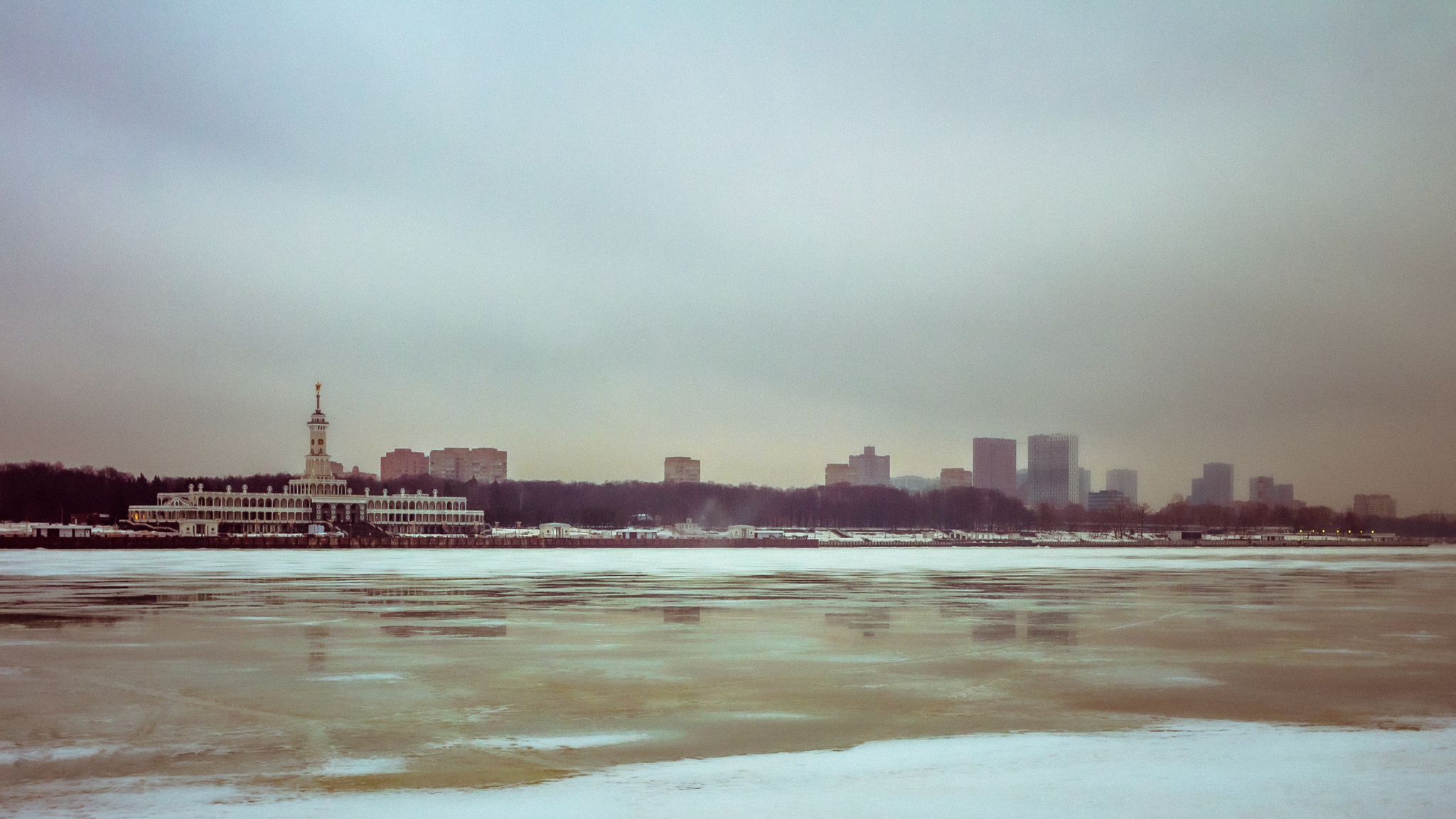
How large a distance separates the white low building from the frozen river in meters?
146

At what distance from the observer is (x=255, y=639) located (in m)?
22.2

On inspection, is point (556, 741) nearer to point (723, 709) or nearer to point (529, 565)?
point (723, 709)

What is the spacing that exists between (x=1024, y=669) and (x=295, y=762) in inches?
446

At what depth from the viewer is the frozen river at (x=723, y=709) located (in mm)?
10164

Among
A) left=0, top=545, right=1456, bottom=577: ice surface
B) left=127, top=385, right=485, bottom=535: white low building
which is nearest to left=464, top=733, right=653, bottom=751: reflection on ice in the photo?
left=0, top=545, right=1456, bottom=577: ice surface

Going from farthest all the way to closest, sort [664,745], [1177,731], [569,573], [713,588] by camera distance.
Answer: [569,573]
[713,588]
[1177,731]
[664,745]

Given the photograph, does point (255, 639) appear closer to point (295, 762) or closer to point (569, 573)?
point (295, 762)

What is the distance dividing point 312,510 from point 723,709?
17613cm

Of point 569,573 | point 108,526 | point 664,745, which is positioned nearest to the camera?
point 664,745

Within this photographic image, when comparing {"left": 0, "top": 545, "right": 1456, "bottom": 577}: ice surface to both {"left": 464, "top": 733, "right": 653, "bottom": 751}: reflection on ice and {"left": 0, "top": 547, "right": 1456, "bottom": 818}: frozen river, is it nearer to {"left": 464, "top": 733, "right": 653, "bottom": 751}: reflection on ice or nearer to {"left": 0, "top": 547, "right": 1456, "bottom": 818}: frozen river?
{"left": 0, "top": 547, "right": 1456, "bottom": 818}: frozen river

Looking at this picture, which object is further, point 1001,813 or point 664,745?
point 664,745

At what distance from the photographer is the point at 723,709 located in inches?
577

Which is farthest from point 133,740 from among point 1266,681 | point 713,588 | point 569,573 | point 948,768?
point 569,573

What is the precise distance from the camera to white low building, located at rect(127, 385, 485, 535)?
6614 inches
